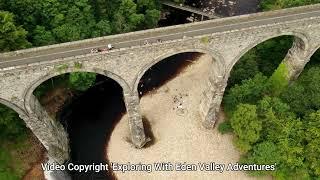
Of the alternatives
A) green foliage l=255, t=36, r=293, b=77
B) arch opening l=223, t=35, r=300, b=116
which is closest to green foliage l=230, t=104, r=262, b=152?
arch opening l=223, t=35, r=300, b=116

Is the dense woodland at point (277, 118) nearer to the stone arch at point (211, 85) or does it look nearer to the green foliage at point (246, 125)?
the green foliage at point (246, 125)

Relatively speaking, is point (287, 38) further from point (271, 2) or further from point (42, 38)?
point (42, 38)

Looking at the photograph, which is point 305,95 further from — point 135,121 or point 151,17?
point 151,17

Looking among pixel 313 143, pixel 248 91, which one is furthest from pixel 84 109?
pixel 313 143

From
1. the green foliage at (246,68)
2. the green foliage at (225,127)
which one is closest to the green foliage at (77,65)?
the green foliage at (225,127)

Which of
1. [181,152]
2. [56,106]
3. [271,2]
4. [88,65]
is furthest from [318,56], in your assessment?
[56,106]

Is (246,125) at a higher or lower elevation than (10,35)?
lower
